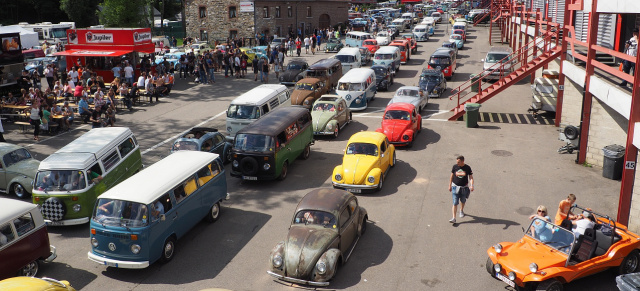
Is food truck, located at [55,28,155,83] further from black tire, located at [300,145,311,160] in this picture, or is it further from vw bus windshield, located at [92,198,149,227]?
vw bus windshield, located at [92,198,149,227]

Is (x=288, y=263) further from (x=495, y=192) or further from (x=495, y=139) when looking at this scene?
(x=495, y=139)

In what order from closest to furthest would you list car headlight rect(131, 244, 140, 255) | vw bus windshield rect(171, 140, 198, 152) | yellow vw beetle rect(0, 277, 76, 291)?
yellow vw beetle rect(0, 277, 76, 291)
car headlight rect(131, 244, 140, 255)
vw bus windshield rect(171, 140, 198, 152)

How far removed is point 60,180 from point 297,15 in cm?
5015

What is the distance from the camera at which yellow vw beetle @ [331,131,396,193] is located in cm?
1596

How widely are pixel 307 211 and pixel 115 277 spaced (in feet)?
15.0

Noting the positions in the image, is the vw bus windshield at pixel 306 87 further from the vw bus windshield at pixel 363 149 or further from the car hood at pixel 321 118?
the vw bus windshield at pixel 363 149

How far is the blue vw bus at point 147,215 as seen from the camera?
11.5 meters

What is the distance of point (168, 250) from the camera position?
12383mm

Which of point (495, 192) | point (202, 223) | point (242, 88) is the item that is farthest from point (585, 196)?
point (242, 88)

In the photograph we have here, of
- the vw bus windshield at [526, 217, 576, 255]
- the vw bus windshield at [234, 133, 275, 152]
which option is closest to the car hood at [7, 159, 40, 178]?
the vw bus windshield at [234, 133, 275, 152]

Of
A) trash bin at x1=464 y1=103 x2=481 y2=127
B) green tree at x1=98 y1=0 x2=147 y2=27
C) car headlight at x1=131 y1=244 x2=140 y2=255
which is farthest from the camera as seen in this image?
green tree at x1=98 y1=0 x2=147 y2=27

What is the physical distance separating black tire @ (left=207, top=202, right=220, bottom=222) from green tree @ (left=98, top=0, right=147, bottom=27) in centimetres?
3149

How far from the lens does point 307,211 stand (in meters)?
12.1

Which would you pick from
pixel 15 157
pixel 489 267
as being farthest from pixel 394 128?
pixel 15 157
